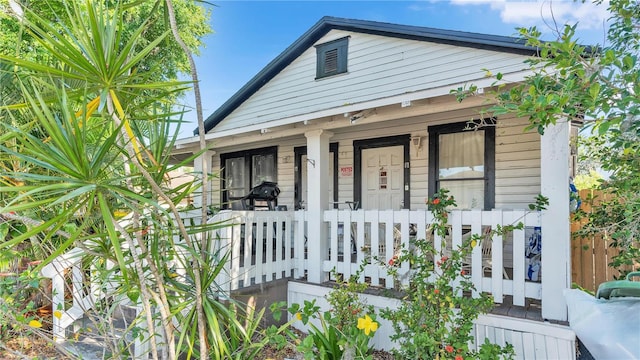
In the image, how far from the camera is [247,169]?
857 cm

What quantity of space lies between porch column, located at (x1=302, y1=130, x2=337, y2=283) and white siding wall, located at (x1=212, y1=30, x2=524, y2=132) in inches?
36.0

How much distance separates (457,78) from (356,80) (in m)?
2.02

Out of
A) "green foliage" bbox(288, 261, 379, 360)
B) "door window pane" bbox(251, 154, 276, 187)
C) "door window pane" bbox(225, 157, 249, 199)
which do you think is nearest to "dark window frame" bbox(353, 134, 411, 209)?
"door window pane" bbox(251, 154, 276, 187)

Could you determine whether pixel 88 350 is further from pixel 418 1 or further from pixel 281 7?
pixel 281 7

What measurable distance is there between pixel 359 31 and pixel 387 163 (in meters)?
2.81

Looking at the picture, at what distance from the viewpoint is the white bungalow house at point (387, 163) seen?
3041 mm

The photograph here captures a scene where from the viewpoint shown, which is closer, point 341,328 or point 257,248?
point 341,328

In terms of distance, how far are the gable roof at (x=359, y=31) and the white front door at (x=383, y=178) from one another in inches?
80.4

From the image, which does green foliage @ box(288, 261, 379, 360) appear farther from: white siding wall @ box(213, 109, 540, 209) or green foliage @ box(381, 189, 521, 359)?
white siding wall @ box(213, 109, 540, 209)

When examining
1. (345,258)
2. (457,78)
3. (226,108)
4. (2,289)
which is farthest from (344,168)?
(2,289)

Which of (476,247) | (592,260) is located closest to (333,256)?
(476,247)

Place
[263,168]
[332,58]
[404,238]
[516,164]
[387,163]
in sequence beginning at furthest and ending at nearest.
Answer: [263,168], [332,58], [387,163], [516,164], [404,238]

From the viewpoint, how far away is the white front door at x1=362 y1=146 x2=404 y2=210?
6410 millimetres

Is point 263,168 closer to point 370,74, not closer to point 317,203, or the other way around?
point 370,74
